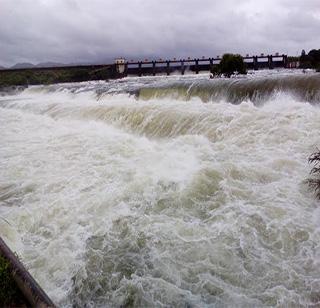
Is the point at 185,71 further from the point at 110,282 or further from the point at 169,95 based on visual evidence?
the point at 110,282

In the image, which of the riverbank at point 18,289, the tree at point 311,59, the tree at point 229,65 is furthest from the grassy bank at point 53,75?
the riverbank at point 18,289

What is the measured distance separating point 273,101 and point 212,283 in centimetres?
777

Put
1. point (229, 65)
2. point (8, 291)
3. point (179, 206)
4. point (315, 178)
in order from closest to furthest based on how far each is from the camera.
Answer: point (8, 291), point (179, 206), point (315, 178), point (229, 65)

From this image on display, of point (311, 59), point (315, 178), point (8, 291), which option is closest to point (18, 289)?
point (8, 291)

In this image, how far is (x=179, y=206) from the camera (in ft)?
22.9

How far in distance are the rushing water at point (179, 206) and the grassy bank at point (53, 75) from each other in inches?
1390

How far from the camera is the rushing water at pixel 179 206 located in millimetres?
5098

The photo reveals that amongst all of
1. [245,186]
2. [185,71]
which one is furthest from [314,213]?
[185,71]

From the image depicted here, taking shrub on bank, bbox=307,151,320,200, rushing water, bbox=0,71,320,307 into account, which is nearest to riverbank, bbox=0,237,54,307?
rushing water, bbox=0,71,320,307

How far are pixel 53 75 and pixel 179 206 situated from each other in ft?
160

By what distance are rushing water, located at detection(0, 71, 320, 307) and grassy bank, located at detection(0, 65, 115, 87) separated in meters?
35.3

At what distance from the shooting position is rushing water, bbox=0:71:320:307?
5098mm

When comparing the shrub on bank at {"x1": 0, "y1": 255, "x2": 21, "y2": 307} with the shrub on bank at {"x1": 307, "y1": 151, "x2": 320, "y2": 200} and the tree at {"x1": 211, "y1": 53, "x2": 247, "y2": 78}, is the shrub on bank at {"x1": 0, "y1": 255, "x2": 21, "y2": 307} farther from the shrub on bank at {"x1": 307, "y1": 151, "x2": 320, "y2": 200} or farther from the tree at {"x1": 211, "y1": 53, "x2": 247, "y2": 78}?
the tree at {"x1": 211, "y1": 53, "x2": 247, "y2": 78}

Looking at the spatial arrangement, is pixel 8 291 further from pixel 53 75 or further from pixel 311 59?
pixel 53 75
